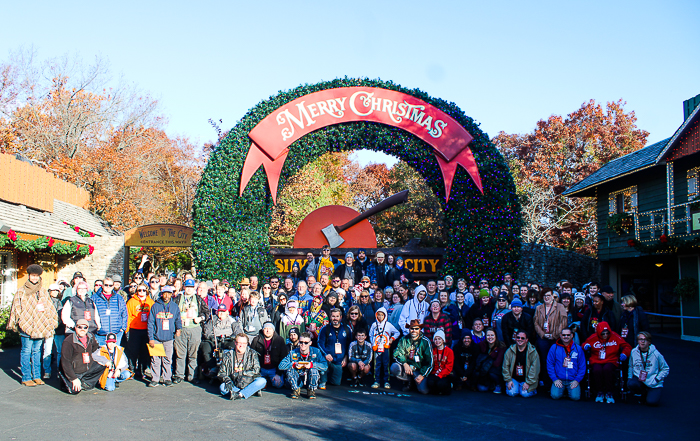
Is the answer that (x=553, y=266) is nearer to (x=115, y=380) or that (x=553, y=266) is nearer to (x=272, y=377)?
(x=272, y=377)

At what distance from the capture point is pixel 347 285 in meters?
10.1

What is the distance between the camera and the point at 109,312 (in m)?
8.55

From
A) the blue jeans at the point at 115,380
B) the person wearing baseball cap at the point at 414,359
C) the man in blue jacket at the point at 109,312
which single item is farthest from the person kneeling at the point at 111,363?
the person wearing baseball cap at the point at 414,359

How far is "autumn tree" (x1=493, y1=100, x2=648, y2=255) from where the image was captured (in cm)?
2601

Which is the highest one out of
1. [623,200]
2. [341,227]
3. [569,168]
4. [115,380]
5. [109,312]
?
[569,168]

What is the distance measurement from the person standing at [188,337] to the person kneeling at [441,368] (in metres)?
3.71

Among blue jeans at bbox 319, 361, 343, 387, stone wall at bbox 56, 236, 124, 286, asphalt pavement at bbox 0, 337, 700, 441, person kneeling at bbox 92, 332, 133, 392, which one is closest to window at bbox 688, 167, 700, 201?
asphalt pavement at bbox 0, 337, 700, 441

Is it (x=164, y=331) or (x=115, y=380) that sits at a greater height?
(x=164, y=331)

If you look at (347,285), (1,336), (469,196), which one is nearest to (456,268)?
(469,196)

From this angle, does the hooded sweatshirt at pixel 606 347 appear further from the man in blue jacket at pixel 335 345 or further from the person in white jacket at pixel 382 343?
the man in blue jacket at pixel 335 345

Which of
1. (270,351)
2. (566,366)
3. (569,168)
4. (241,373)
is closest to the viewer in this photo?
(241,373)

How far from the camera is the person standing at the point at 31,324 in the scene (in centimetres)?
809

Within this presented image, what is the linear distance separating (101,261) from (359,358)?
1115 centimetres

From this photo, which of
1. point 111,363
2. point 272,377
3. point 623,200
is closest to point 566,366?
point 272,377
